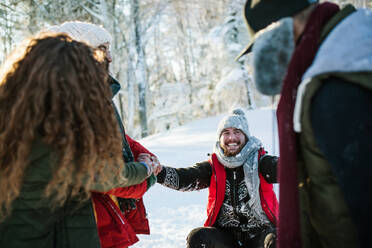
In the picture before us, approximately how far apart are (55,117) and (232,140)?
183 centimetres

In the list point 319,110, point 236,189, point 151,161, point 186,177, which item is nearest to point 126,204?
point 151,161

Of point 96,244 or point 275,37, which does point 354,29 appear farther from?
point 96,244

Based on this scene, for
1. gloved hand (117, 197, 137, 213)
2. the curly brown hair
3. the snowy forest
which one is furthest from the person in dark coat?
the snowy forest

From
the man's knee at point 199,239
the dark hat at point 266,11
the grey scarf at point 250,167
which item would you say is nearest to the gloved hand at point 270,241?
the grey scarf at point 250,167

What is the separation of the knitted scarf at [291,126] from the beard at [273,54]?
0.15ft

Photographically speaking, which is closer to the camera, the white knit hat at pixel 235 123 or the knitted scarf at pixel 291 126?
the knitted scarf at pixel 291 126

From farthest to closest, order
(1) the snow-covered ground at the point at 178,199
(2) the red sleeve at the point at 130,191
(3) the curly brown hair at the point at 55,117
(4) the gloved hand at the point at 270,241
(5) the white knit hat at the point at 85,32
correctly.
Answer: (1) the snow-covered ground at the point at 178,199, (4) the gloved hand at the point at 270,241, (5) the white knit hat at the point at 85,32, (2) the red sleeve at the point at 130,191, (3) the curly brown hair at the point at 55,117

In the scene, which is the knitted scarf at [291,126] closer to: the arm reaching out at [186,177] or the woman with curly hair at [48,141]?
the woman with curly hair at [48,141]

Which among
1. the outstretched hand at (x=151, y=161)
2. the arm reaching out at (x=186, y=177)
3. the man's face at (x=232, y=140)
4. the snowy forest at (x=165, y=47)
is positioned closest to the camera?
the outstretched hand at (x=151, y=161)

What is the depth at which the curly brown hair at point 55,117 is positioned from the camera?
126cm

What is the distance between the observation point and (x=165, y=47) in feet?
77.7

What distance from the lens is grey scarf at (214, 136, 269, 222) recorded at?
2.62 m

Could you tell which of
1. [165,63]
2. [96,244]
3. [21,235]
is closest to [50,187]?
[21,235]

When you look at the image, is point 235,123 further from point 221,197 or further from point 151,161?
point 151,161
